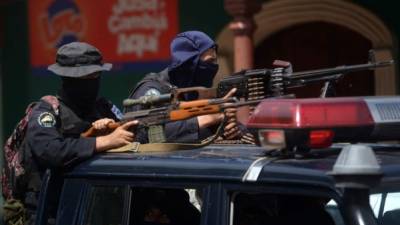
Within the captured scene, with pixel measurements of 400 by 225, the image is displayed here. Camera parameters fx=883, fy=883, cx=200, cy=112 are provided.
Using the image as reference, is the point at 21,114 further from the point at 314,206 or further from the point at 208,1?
the point at 314,206

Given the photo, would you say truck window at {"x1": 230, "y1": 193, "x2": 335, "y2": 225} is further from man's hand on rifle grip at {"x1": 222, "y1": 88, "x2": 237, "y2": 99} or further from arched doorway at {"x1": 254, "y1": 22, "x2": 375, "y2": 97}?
arched doorway at {"x1": 254, "y1": 22, "x2": 375, "y2": 97}

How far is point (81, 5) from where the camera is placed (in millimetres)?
9445

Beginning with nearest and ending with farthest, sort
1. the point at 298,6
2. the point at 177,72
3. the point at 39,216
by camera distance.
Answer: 1. the point at 39,216
2. the point at 177,72
3. the point at 298,6

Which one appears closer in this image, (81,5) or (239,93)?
(239,93)

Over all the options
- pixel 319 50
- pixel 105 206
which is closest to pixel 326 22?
pixel 319 50

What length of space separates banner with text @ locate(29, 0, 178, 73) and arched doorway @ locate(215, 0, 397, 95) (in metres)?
0.66

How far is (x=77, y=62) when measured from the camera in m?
3.46

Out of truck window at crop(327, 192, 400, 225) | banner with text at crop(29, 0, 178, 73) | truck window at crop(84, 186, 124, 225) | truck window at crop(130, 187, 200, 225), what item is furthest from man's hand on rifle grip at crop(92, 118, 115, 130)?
banner with text at crop(29, 0, 178, 73)

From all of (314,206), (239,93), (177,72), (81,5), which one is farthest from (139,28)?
(314,206)

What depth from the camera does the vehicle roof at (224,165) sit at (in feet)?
7.63

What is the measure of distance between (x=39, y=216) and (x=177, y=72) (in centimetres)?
101

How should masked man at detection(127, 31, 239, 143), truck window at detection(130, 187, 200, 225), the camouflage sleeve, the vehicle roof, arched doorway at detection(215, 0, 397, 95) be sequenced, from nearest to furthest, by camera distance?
the vehicle roof
truck window at detection(130, 187, 200, 225)
the camouflage sleeve
masked man at detection(127, 31, 239, 143)
arched doorway at detection(215, 0, 397, 95)

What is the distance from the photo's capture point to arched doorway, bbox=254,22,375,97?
858cm

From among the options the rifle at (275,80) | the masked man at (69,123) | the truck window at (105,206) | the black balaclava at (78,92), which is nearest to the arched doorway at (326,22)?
the masked man at (69,123)
